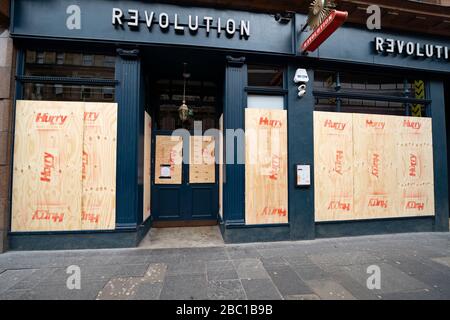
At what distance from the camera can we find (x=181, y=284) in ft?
11.2

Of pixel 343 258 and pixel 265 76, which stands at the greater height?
pixel 265 76

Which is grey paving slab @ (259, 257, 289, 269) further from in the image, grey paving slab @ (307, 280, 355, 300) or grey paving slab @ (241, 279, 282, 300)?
grey paving slab @ (307, 280, 355, 300)

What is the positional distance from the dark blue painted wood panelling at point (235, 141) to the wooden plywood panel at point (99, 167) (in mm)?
2777

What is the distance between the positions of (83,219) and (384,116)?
8535mm

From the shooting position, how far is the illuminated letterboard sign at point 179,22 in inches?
196

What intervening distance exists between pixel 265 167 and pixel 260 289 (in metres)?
2.90

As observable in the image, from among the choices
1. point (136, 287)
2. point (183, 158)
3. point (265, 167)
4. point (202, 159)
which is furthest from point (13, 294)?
point (265, 167)

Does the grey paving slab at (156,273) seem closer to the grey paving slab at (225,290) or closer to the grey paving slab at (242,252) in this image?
the grey paving slab at (225,290)

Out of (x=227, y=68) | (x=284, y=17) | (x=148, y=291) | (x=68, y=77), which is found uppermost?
(x=284, y=17)

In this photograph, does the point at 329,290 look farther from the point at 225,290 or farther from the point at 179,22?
the point at 179,22

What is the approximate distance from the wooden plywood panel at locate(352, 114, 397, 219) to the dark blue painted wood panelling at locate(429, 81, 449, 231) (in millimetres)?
Result: 1544

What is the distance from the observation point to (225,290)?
326 centimetres

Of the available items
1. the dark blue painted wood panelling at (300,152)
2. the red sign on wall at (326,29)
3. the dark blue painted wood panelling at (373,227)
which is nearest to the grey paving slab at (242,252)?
the dark blue painted wood panelling at (300,152)
